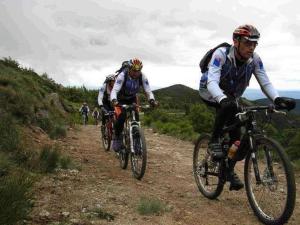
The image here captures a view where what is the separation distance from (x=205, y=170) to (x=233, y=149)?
1220mm

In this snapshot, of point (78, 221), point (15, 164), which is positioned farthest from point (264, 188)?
point (15, 164)

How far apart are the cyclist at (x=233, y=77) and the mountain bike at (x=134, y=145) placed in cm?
228

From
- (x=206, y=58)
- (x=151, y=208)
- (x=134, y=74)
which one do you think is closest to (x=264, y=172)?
(x=151, y=208)

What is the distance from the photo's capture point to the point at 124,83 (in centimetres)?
1047

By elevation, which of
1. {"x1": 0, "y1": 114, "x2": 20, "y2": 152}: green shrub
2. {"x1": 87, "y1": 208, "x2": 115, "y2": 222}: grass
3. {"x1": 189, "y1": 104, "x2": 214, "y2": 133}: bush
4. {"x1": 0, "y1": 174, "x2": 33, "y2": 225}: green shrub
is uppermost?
{"x1": 189, "y1": 104, "x2": 214, "y2": 133}: bush

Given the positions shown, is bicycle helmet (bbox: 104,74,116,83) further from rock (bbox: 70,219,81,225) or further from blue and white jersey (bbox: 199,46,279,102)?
rock (bbox: 70,219,81,225)

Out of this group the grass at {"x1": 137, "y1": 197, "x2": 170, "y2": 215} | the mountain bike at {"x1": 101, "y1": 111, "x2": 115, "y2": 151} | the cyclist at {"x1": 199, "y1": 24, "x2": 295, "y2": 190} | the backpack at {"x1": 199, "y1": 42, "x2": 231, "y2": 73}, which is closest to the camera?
the cyclist at {"x1": 199, "y1": 24, "x2": 295, "y2": 190}

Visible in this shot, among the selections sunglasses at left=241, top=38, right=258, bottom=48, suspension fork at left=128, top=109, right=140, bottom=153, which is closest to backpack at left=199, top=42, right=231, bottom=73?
sunglasses at left=241, top=38, right=258, bottom=48

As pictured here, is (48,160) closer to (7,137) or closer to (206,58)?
(7,137)

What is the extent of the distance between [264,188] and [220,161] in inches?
40.6

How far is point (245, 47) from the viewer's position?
6266 mm

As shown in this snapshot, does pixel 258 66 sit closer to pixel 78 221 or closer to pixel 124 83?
pixel 78 221

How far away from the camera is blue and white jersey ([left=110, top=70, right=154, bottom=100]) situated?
10234 millimetres

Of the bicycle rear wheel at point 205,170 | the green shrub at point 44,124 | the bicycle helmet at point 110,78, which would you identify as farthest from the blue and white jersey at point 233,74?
the green shrub at point 44,124
